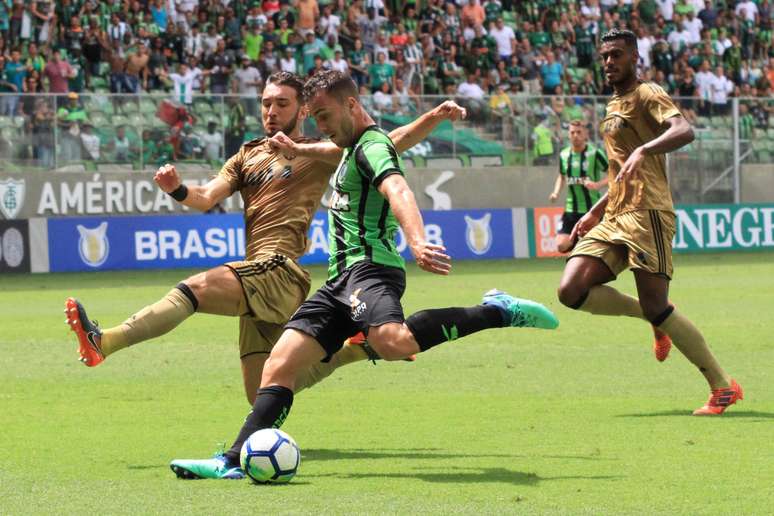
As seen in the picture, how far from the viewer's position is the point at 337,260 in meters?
7.23

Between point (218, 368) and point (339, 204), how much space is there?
5171 mm

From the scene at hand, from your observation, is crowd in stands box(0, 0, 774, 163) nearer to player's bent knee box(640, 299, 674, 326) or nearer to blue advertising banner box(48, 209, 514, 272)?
blue advertising banner box(48, 209, 514, 272)

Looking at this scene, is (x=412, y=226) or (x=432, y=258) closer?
(x=432, y=258)

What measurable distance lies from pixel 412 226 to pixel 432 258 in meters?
0.27

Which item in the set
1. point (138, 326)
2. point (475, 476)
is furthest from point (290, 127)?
point (475, 476)

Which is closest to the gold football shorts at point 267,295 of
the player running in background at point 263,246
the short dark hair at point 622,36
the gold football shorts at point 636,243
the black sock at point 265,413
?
the player running in background at point 263,246

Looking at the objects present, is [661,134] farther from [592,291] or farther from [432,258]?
[432,258]

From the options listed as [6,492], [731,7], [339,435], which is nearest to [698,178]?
[731,7]

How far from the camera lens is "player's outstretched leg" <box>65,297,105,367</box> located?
7273mm

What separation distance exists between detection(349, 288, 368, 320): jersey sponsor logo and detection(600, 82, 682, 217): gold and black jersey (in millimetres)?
2801

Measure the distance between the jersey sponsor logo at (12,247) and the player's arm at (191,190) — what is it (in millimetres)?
16960

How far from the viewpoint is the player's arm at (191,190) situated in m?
7.41

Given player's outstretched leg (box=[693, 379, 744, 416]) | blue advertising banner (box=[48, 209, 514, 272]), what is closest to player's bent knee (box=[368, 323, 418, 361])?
player's outstretched leg (box=[693, 379, 744, 416])

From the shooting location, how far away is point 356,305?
6.94m
